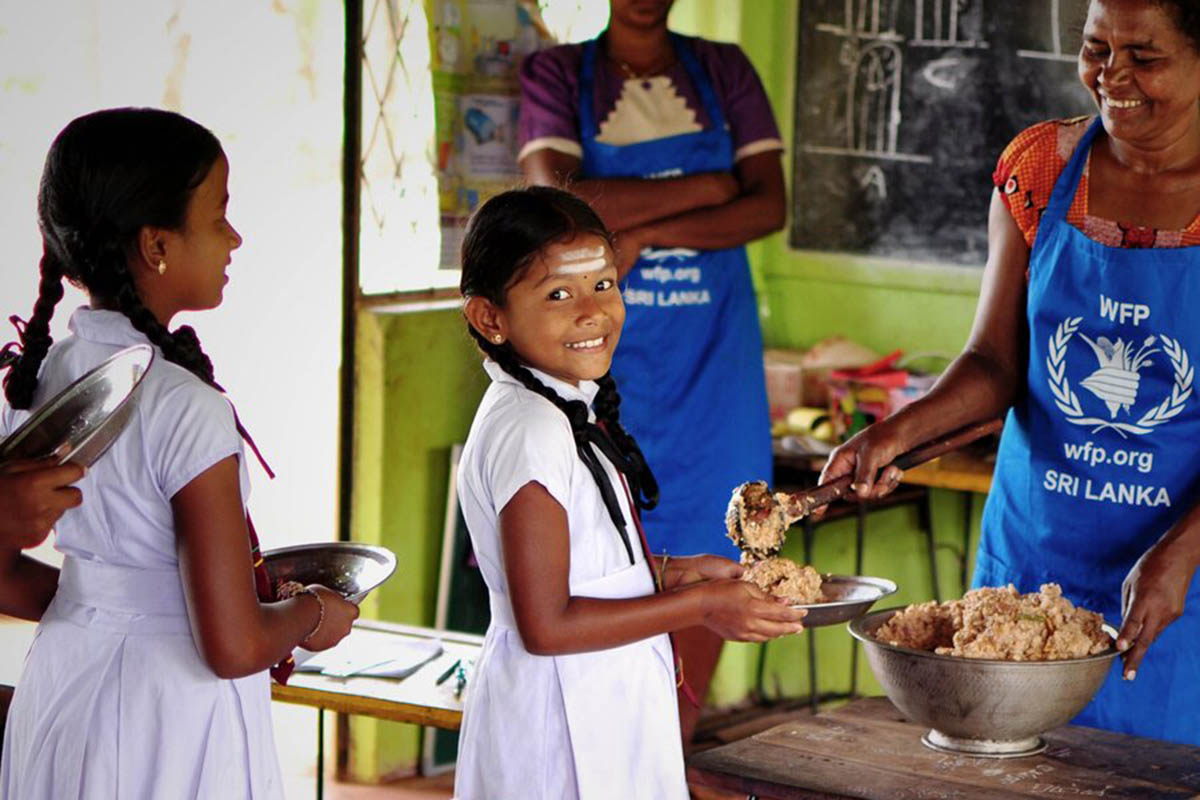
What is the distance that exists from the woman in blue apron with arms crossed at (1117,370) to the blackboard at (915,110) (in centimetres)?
243

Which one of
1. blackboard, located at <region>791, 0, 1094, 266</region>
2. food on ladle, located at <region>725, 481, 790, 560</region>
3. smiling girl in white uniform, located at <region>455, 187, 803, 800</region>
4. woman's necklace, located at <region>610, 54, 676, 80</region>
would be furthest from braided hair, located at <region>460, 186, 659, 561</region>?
blackboard, located at <region>791, 0, 1094, 266</region>

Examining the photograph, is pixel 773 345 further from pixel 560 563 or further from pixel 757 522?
pixel 560 563

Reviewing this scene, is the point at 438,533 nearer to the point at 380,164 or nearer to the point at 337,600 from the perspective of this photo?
the point at 380,164

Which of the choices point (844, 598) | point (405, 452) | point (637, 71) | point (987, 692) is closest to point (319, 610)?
point (844, 598)

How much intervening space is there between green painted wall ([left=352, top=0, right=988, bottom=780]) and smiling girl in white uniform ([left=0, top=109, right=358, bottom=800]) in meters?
2.37

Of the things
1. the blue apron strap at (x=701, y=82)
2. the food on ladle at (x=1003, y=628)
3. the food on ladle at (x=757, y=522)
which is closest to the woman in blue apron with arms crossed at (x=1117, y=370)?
the food on ladle at (x=1003, y=628)

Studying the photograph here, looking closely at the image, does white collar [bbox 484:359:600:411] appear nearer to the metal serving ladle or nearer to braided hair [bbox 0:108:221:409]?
the metal serving ladle

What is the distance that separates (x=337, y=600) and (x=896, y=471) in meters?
0.94

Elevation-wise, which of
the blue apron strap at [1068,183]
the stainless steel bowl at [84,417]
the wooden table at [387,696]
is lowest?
the wooden table at [387,696]

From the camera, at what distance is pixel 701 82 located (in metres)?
4.37

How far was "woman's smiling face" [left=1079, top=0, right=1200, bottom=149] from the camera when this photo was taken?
264 cm

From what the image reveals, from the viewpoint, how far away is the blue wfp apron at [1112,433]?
269 centimetres

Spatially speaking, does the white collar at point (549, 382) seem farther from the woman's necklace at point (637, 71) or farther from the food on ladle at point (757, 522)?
the woman's necklace at point (637, 71)

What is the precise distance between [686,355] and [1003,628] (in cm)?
205
